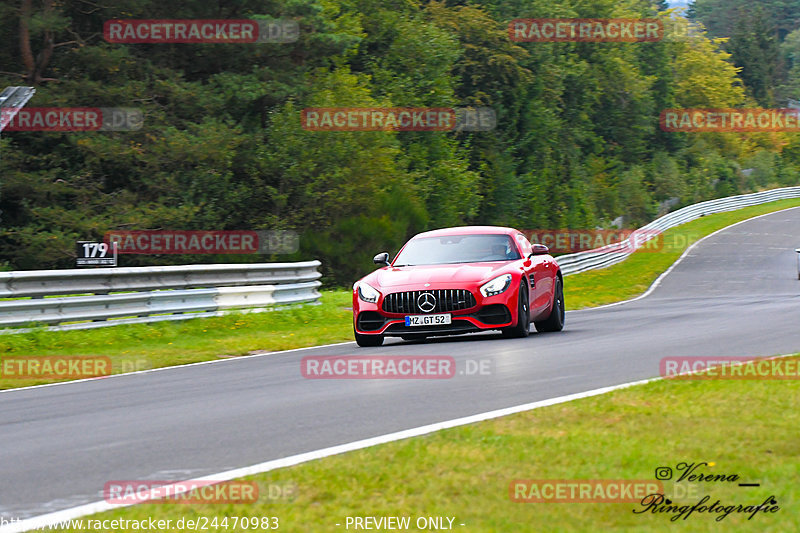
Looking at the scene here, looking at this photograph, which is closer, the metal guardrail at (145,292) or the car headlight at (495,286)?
the car headlight at (495,286)

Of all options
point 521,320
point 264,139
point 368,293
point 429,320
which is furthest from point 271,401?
point 264,139

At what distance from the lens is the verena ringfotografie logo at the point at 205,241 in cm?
3566

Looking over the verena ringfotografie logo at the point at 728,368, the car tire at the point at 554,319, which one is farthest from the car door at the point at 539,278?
the verena ringfotografie logo at the point at 728,368

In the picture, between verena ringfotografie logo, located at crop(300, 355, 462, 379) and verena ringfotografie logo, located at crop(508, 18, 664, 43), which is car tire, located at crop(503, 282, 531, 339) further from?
verena ringfotografie logo, located at crop(508, 18, 664, 43)

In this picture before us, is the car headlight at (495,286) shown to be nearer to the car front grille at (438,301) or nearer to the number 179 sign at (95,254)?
the car front grille at (438,301)

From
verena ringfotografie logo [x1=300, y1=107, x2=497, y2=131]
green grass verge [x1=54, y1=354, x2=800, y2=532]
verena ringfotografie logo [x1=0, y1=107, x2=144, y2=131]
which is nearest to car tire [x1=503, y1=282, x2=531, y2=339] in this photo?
green grass verge [x1=54, y1=354, x2=800, y2=532]

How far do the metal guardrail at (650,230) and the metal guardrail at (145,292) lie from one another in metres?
18.2

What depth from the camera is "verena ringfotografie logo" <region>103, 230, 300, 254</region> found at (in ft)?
A: 117

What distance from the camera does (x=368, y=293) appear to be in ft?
47.9

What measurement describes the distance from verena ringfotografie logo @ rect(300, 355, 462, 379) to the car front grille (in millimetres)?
1240

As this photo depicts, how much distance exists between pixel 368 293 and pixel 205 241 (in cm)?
2392

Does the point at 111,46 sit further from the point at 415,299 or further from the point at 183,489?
the point at 183,489

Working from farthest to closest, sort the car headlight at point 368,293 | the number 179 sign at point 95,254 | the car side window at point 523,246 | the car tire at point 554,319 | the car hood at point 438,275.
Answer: the number 179 sign at point 95,254, the car tire at point 554,319, the car side window at point 523,246, the car headlight at point 368,293, the car hood at point 438,275

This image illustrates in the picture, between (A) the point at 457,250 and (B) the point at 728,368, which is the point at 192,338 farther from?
(B) the point at 728,368
